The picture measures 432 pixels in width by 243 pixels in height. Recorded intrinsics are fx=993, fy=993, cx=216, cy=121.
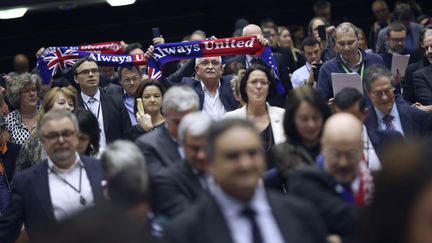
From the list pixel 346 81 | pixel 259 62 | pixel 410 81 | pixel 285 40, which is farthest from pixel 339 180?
pixel 285 40

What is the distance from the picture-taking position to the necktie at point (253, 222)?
13.9 ft

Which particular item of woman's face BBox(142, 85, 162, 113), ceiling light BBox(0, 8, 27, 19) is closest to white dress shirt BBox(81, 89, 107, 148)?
woman's face BBox(142, 85, 162, 113)

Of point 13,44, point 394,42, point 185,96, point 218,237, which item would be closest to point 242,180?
point 218,237

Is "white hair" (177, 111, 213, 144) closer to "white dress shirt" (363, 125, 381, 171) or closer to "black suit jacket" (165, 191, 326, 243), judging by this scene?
"black suit jacket" (165, 191, 326, 243)

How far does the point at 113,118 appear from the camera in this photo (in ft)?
28.7

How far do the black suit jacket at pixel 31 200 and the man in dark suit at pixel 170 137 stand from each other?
1.11 ft

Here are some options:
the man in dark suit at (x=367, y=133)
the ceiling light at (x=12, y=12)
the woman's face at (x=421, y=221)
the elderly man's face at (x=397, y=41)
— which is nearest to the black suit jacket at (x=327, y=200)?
the man in dark suit at (x=367, y=133)

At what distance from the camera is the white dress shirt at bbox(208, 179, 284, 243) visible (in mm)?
4266

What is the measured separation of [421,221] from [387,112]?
4.74 m

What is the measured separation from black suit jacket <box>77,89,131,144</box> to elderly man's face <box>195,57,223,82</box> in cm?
86

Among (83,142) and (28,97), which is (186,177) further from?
(28,97)

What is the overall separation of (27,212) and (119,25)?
968 centimetres

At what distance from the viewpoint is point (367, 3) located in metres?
15.9

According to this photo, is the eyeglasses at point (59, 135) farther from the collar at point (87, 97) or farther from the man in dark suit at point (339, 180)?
the collar at point (87, 97)
